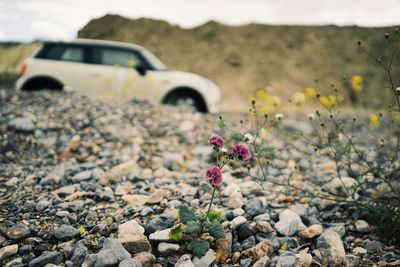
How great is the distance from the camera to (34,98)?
761 centimetres

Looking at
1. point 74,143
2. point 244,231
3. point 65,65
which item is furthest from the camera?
point 65,65

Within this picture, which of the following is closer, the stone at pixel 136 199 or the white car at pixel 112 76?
the stone at pixel 136 199

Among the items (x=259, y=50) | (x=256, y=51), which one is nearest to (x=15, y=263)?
(x=256, y=51)

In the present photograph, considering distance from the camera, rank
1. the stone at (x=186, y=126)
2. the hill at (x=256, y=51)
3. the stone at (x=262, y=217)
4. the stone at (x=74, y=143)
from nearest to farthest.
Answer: the stone at (x=262, y=217) < the stone at (x=74, y=143) < the stone at (x=186, y=126) < the hill at (x=256, y=51)

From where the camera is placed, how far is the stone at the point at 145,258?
9.17 feet

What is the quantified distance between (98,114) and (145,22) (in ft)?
64.8

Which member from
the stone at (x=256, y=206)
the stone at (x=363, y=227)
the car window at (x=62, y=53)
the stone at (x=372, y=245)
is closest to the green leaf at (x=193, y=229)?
the stone at (x=256, y=206)

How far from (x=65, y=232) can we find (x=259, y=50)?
21374 millimetres

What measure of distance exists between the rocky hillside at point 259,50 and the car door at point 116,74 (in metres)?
11.2

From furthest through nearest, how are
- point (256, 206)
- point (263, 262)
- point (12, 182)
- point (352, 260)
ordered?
point (12, 182), point (256, 206), point (352, 260), point (263, 262)

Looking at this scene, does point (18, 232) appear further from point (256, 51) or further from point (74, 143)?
point (256, 51)

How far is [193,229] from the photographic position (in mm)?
2973

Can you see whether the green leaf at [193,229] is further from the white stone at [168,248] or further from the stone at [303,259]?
the stone at [303,259]

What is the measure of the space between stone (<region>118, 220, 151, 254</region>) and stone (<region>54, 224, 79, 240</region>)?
35cm
